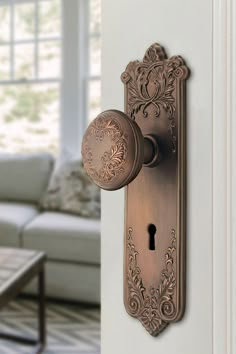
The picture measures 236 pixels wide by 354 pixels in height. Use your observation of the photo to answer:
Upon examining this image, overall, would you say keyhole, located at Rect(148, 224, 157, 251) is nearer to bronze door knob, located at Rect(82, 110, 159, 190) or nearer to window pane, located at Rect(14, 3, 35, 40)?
bronze door knob, located at Rect(82, 110, 159, 190)

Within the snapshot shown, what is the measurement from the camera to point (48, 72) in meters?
3.47

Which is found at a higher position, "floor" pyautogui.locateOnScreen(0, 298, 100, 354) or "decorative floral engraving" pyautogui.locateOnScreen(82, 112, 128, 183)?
"decorative floral engraving" pyautogui.locateOnScreen(82, 112, 128, 183)

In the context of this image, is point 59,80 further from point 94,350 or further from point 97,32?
point 94,350

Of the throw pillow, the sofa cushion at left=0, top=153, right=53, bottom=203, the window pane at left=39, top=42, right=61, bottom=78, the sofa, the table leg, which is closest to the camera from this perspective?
the table leg

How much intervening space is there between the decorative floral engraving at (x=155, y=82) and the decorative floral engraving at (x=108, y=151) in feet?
0.14

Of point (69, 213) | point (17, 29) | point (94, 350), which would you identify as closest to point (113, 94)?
point (94, 350)

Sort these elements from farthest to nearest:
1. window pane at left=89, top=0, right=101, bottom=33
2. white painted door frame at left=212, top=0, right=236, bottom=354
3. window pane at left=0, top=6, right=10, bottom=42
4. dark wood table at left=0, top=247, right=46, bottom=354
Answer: window pane at left=0, top=6, right=10, bottom=42
window pane at left=89, top=0, right=101, bottom=33
dark wood table at left=0, top=247, right=46, bottom=354
white painted door frame at left=212, top=0, right=236, bottom=354

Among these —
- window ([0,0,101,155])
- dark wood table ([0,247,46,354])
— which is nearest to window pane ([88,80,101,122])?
window ([0,0,101,155])

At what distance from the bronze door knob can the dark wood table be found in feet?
4.37

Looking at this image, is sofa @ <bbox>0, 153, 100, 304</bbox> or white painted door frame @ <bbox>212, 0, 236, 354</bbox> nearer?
white painted door frame @ <bbox>212, 0, 236, 354</bbox>

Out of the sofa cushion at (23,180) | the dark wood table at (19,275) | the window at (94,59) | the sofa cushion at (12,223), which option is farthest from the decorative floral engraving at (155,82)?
the window at (94,59)

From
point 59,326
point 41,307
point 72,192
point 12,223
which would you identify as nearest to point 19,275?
point 41,307

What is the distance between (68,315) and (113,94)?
2.19m

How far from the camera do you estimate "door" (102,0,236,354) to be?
12.7 inches
